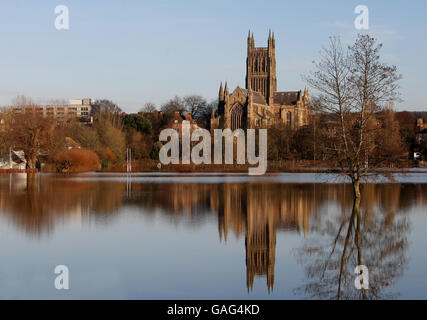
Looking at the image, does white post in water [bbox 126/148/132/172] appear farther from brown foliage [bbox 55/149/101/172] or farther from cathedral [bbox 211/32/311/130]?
cathedral [bbox 211/32/311/130]

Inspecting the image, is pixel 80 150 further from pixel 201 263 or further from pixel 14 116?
pixel 201 263

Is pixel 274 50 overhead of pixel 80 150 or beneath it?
overhead

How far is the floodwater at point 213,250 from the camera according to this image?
32.1 ft

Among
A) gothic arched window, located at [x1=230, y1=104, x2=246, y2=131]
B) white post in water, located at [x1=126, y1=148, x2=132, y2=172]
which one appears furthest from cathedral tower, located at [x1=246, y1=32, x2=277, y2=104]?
white post in water, located at [x1=126, y1=148, x2=132, y2=172]

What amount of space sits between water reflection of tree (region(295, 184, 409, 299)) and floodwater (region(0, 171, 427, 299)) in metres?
0.02

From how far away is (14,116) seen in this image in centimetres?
6694

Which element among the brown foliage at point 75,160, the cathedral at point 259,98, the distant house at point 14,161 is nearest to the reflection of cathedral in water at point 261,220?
the brown foliage at point 75,160

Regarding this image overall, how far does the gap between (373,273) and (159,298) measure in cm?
447

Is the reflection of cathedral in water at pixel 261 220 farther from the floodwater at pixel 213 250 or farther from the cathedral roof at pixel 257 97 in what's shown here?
the cathedral roof at pixel 257 97

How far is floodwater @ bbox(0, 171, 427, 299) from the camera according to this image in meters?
9.80

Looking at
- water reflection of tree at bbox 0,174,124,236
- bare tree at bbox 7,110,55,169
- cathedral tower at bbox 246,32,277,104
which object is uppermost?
cathedral tower at bbox 246,32,277,104

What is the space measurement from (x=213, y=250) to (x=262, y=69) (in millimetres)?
139899
